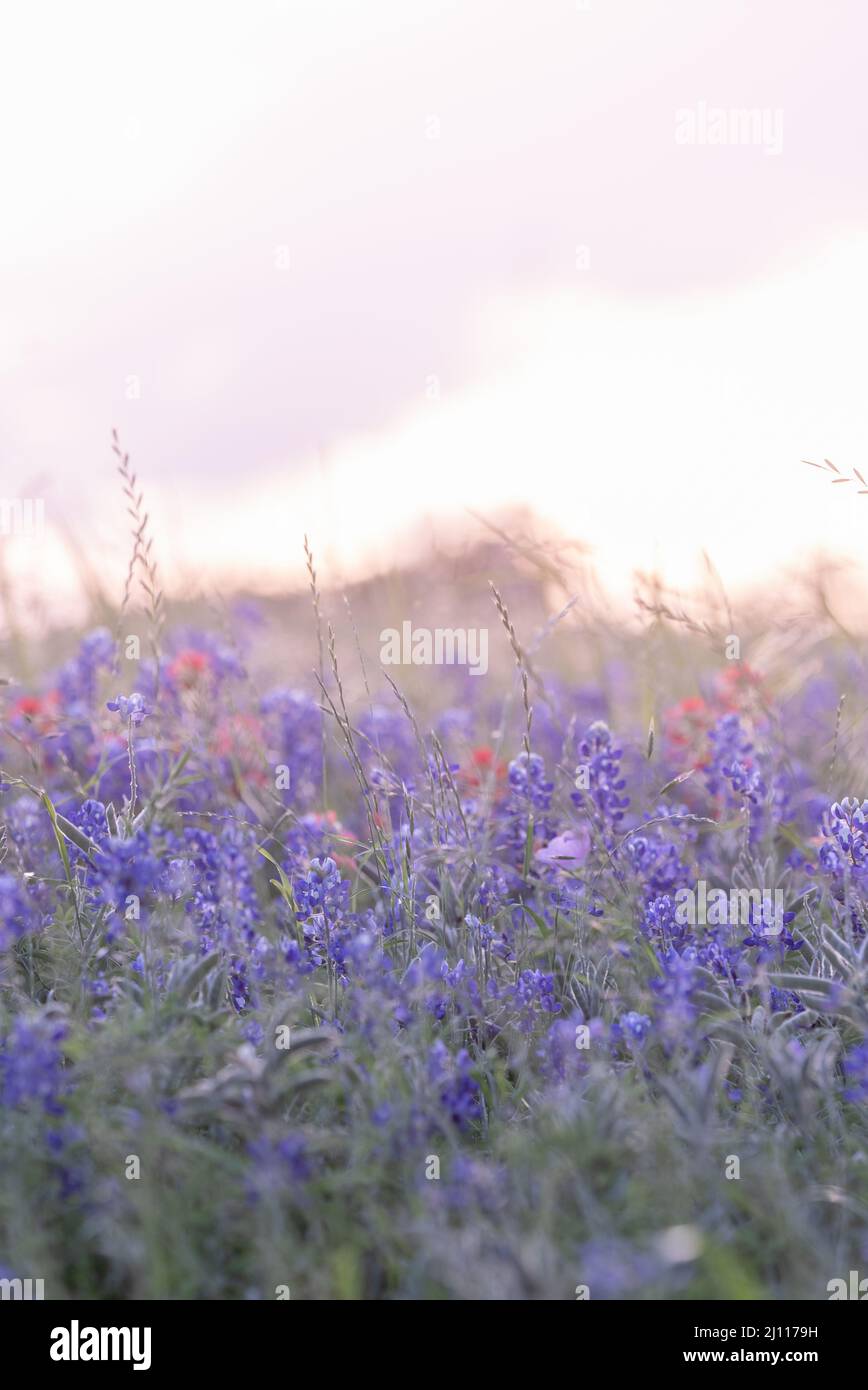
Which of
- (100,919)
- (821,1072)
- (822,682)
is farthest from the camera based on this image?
(822,682)

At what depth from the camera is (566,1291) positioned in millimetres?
1641

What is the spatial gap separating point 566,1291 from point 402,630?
342cm

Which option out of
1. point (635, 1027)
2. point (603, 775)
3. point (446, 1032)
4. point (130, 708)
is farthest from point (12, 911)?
point (603, 775)

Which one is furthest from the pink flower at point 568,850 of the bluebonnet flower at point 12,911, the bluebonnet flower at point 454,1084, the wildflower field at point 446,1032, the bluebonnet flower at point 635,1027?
the bluebonnet flower at point 12,911

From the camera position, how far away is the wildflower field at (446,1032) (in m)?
1.80

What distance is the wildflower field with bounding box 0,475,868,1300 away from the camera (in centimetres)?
180

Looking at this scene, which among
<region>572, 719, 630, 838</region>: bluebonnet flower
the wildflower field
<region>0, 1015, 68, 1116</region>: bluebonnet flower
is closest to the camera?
the wildflower field

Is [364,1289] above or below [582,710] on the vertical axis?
below

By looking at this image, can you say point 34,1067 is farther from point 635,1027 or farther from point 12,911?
point 635,1027

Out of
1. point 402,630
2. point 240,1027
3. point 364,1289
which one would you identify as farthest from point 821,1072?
point 402,630

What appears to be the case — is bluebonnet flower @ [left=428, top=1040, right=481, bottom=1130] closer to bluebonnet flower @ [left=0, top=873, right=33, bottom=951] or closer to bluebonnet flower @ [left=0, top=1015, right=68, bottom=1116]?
bluebonnet flower @ [left=0, top=1015, right=68, bottom=1116]

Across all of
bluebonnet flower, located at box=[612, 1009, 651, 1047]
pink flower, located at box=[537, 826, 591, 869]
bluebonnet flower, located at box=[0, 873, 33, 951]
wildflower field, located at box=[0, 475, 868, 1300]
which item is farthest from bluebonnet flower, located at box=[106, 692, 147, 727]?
bluebonnet flower, located at box=[612, 1009, 651, 1047]

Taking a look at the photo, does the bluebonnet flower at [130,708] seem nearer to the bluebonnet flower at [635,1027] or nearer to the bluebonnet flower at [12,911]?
the bluebonnet flower at [12,911]
